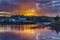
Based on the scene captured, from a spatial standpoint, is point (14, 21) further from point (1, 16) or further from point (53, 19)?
point (53, 19)

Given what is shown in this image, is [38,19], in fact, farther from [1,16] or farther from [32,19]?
[1,16]

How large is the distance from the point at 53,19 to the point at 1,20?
16.8 m

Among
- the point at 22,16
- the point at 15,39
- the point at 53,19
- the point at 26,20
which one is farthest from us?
the point at 26,20

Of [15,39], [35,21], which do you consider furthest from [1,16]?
[15,39]

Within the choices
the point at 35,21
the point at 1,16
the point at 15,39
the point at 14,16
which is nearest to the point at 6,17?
the point at 1,16

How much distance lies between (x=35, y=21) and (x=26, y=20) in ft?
11.7

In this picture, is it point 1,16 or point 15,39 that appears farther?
point 1,16

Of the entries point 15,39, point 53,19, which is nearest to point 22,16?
point 53,19

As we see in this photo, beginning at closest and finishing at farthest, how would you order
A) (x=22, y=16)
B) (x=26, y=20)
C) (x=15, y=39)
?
(x=15, y=39)
(x=22, y=16)
(x=26, y=20)

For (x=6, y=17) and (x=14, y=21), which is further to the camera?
(x=6, y=17)

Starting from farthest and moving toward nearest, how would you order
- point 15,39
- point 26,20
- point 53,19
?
point 26,20
point 53,19
point 15,39

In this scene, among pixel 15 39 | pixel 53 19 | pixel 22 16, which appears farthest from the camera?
pixel 22 16

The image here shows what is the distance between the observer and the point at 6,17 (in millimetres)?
63719

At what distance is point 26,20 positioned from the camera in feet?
213
